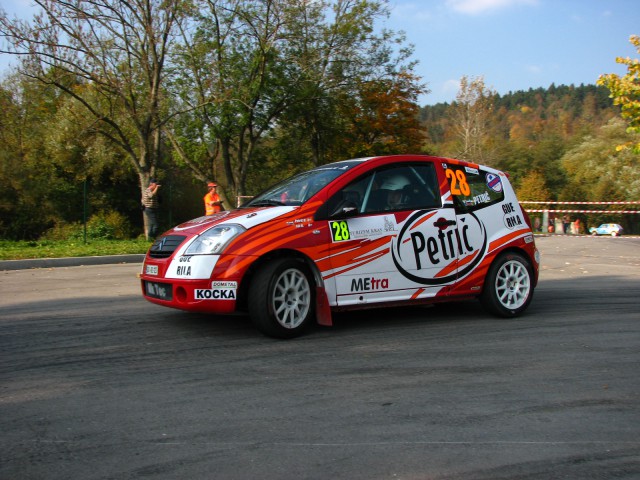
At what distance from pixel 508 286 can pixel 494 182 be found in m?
1.25

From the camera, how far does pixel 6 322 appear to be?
22.2 feet

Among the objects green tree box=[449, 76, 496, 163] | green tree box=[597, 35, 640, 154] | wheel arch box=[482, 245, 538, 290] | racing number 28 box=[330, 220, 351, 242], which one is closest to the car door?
racing number 28 box=[330, 220, 351, 242]

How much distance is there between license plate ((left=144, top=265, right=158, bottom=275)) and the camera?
20.5 feet

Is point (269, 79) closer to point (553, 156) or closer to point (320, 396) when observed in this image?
point (320, 396)

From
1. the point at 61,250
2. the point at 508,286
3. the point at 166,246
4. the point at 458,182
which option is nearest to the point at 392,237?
the point at 458,182

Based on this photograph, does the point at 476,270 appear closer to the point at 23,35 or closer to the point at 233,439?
the point at 233,439

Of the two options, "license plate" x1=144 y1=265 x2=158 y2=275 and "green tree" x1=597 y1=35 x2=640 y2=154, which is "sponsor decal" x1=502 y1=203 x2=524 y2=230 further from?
"green tree" x1=597 y1=35 x2=640 y2=154

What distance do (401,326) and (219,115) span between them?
79.9 feet

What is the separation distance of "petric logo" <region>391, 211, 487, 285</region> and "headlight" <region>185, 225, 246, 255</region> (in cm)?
169

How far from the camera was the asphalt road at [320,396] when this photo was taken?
11.3ft

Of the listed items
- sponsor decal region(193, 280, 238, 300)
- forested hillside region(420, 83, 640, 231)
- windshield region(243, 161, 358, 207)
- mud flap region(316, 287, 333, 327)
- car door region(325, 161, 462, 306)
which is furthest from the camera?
forested hillside region(420, 83, 640, 231)

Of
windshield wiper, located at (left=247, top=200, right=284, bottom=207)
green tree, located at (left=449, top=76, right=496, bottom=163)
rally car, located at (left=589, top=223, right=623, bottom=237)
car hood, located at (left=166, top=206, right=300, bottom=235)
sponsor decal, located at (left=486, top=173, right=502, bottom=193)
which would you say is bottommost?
rally car, located at (left=589, top=223, right=623, bottom=237)

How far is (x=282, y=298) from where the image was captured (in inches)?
237

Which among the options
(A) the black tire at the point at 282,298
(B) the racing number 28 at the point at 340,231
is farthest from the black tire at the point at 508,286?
(A) the black tire at the point at 282,298
